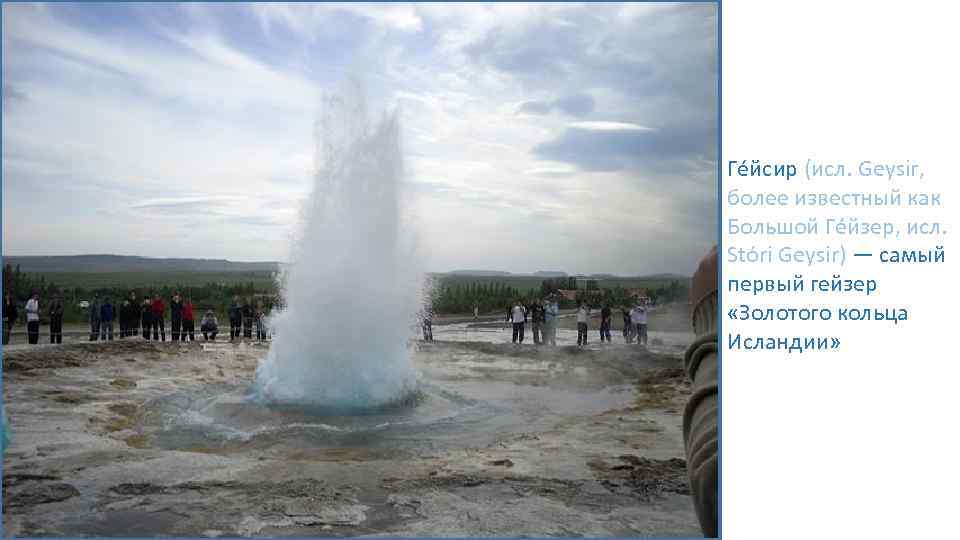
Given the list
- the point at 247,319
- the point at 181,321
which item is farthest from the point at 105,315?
the point at 247,319

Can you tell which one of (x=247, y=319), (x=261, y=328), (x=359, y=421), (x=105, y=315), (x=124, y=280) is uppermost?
(x=124, y=280)

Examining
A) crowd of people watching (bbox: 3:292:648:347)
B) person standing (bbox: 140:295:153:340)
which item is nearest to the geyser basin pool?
crowd of people watching (bbox: 3:292:648:347)

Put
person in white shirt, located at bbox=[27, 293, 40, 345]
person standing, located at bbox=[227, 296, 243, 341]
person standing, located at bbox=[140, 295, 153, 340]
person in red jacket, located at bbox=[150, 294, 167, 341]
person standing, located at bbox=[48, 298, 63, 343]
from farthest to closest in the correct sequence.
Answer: person standing, located at bbox=[227, 296, 243, 341], person standing, located at bbox=[140, 295, 153, 340], person in red jacket, located at bbox=[150, 294, 167, 341], person standing, located at bbox=[48, 298, 63, 343], person in white shirt, located at bbox=[27, 293, 40, 345]

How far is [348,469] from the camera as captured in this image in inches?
216

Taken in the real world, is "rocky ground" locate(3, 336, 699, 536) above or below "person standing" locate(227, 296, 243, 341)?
below

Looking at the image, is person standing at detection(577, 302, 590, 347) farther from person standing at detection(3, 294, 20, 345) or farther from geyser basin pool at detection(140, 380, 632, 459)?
person standing at detection(3, 294, 20, 345)

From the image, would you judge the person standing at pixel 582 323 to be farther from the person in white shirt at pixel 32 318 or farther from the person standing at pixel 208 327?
the person in white shirt at pixel 32 318

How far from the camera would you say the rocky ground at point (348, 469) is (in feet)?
14.3

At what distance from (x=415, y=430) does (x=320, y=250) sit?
10.3ft

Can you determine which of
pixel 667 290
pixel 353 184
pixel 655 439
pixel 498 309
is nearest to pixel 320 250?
pixel 353 184

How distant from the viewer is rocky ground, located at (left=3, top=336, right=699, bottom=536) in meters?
4.34

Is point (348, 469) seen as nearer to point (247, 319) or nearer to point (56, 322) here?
point (56, 322)

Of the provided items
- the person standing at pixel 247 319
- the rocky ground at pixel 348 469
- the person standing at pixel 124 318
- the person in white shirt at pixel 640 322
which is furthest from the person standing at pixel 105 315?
the person in white shirt at pixel 640 322
